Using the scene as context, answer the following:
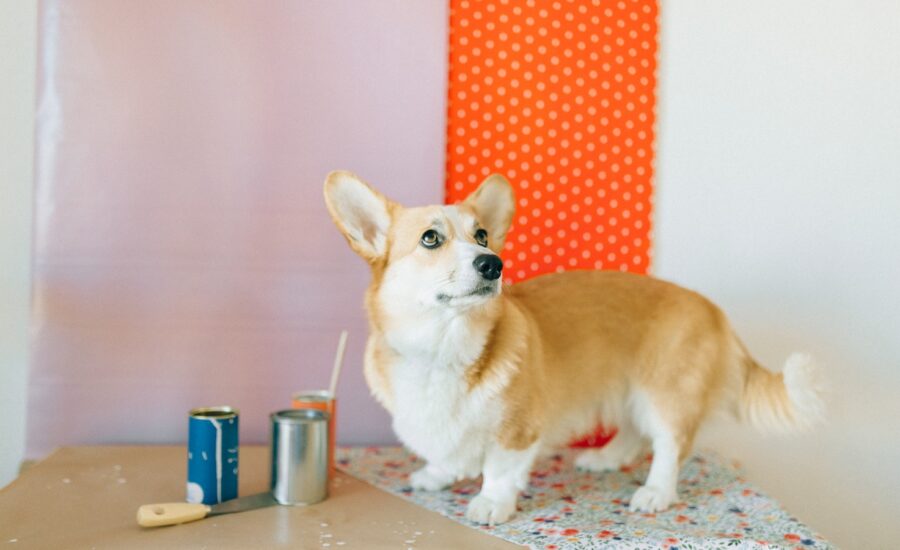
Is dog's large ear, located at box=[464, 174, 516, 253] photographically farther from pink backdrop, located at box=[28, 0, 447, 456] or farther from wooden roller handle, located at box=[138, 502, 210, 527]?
wooden roller handle, located at box=[138, 502, 210, 527]

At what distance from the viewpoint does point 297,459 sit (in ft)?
4.48

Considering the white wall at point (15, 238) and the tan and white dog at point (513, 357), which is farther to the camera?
the white wall at point (15, 238)

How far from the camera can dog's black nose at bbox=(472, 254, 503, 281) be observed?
126 cm

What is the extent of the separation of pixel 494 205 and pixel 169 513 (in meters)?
0.87

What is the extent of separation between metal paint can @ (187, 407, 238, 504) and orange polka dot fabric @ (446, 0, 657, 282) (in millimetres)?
921

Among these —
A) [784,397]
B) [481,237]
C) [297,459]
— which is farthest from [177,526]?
[784,397]

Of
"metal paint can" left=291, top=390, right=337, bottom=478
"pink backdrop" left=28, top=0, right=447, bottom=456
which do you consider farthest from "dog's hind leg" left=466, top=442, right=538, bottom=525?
"pink backdrop" left=28, top=0, right=447, bottom=456

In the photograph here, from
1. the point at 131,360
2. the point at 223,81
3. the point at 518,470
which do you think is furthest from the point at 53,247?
the point at 518,470

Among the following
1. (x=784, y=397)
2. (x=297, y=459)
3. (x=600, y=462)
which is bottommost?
(x=600, y=462)

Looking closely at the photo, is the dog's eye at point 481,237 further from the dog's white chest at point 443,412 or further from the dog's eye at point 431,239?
the dog's white chest at point 443,412

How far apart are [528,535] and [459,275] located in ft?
1.56

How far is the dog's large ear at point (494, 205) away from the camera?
1515mm

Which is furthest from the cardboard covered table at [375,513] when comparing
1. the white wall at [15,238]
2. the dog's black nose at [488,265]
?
the dog's black nose at [488,265]

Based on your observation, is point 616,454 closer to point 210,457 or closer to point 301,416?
point 301,416
